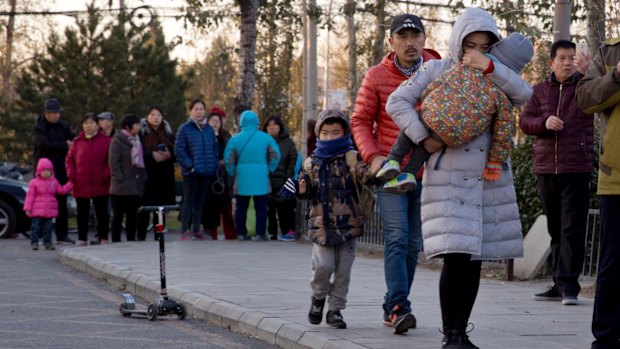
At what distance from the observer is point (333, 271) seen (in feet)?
27.9

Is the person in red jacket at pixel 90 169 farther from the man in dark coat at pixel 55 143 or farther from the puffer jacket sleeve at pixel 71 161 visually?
the man in dark coat at pixel 55 143

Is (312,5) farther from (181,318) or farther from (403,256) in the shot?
(403,256)

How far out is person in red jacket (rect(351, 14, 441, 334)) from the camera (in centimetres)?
799

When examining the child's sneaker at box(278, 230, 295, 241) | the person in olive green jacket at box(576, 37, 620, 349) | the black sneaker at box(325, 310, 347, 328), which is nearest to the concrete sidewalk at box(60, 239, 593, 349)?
the black sneaker at box(325, 310, 347, 328)

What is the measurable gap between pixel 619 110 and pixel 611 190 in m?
0.44

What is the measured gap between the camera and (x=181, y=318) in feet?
32.5

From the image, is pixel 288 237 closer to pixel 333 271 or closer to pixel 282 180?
pixel 282 180

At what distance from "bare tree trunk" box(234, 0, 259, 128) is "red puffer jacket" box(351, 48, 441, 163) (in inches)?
533

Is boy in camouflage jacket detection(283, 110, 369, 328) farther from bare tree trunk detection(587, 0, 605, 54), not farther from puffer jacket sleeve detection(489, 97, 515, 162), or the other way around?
A: bare tree trunk detection(587, 0, 605, 54)

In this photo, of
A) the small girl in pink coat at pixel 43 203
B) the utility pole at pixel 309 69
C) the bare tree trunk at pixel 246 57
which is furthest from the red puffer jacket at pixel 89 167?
the utility pole at pixel 309 69

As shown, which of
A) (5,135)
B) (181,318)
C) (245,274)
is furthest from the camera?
(5,135)

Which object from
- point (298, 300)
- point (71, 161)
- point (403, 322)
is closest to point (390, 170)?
point (403, 322)

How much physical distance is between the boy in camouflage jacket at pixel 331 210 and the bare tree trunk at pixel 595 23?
4.74m

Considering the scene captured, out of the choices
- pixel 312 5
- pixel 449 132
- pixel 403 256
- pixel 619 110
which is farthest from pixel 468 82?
pixel 312 5
